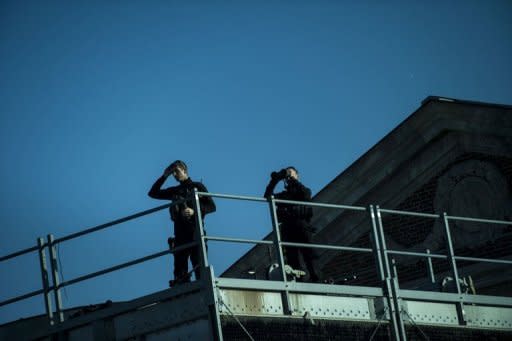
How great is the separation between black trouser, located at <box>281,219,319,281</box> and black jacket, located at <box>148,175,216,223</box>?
1416 millimetres

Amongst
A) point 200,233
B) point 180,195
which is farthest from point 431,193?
point 200,233

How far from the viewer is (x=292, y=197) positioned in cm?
1641

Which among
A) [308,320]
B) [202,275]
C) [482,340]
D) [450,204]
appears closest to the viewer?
[202,275]

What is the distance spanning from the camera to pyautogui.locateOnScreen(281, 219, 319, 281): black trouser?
1625 centimetres

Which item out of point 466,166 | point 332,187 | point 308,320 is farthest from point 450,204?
point 308,320

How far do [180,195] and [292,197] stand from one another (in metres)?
1.55

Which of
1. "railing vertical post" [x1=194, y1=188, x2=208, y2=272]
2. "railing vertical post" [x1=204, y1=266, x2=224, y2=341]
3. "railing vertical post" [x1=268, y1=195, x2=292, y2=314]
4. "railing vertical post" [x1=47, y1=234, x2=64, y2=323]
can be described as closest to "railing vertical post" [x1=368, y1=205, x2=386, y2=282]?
"railing vertical post" [x1=268, y1=195, x2=292, y2=314]

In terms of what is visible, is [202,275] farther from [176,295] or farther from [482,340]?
[482,340]

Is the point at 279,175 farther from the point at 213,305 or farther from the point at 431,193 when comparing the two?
the point at 431,193

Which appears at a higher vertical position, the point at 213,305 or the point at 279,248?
the point at 279,248

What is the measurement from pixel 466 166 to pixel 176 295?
31.7 ft

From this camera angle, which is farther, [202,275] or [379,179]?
[379,179]

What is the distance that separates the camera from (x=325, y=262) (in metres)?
24.0

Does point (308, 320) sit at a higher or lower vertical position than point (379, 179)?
lower
